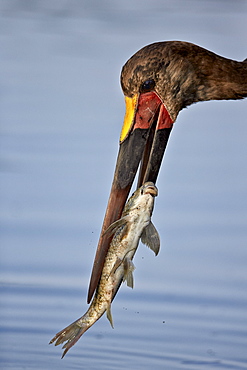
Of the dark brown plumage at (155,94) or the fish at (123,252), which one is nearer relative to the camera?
the fish at (123,252)

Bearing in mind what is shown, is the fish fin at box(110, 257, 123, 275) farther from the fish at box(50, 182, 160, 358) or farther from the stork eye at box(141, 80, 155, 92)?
the stork eye at box(141, 80, 155, 92)

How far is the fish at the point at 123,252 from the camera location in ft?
16.4

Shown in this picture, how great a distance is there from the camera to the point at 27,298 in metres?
7.72

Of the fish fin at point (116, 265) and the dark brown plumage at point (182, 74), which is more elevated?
the dark brown plumage at point (182, 74)

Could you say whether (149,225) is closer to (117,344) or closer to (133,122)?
(133,122)

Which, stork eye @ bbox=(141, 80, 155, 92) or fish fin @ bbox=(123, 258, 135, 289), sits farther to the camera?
stork eye @ bbox=(141, 80, 155, 92)

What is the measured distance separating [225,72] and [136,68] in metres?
0.43

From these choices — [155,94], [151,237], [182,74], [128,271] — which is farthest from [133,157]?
[128,271]

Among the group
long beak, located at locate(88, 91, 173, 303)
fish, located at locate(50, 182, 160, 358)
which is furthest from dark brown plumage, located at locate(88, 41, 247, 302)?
fish, located at locate(50, 182, 160, 358)

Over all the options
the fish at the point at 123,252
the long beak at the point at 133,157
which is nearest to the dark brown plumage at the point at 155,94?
the long beak at the point at 133,157

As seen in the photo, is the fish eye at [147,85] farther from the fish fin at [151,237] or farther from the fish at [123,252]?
the fish fin at [151,237]

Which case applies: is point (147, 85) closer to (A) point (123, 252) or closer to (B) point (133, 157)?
(B) point (133, 157)

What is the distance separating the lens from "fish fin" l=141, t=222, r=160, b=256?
5025 mm

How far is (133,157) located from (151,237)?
57 cm
